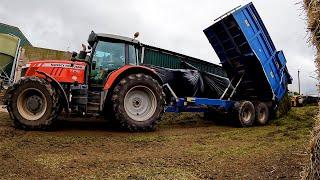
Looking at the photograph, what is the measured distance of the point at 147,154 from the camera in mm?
6270

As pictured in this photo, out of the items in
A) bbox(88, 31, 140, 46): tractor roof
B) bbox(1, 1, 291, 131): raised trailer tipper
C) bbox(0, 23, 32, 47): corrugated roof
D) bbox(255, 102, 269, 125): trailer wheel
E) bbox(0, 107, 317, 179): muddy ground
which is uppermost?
bbox(0, 23, 32, 47): corrugated roof

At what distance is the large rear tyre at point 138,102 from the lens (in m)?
8.38

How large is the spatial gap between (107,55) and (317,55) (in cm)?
560

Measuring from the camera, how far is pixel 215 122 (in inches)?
468

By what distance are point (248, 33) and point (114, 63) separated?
12.3ft

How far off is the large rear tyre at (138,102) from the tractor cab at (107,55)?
1.77 feet

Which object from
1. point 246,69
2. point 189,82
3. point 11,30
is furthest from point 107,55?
point 11,30

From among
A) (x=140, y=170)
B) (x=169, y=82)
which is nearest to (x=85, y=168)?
(x=140, y=170)

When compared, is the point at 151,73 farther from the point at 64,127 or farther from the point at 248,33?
the point at 248,33

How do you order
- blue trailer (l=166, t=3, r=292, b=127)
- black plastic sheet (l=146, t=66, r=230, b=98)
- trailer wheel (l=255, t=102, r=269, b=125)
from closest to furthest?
blue trailer (l=166, t=3, r=292, b=127)
black plastic sheet (l=146, t=66, r=230, b=98)
trailer wheel (l=255, t=102, r=269, b=125)

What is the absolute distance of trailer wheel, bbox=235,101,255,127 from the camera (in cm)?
1088

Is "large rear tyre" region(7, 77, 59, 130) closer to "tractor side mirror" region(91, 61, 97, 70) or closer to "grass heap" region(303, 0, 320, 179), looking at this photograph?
"tractor side mirror" region(91, 61, 97, 70)

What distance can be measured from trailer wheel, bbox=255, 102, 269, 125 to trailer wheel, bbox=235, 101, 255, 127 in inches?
8.7

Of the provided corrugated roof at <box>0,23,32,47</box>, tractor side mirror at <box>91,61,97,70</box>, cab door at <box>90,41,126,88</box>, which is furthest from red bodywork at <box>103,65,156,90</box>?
corrugated roof at <box>0,23,32,47</box>
